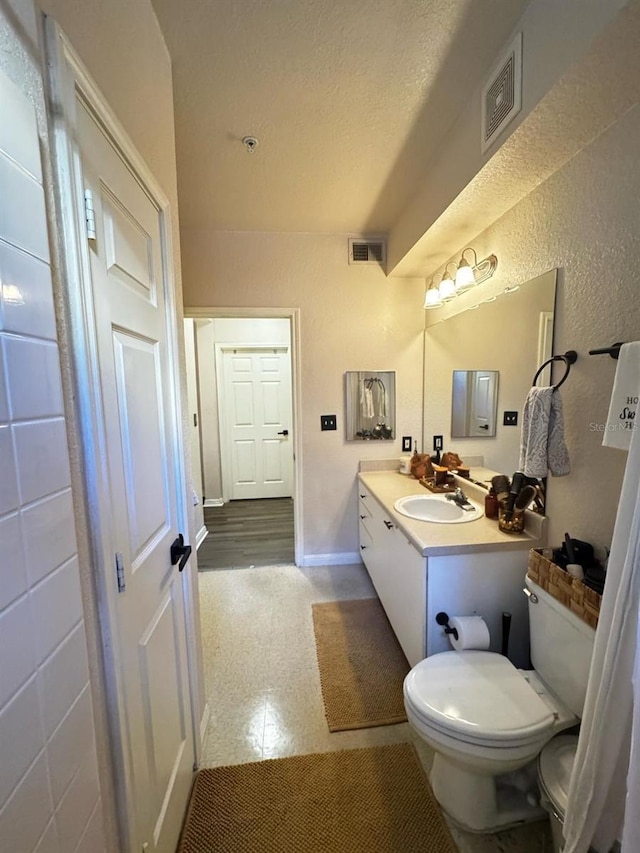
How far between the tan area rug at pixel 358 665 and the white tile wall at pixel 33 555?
1304 millimetres

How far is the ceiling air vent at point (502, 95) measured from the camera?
3.58ft

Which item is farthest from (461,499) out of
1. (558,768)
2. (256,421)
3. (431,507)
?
(256,421)

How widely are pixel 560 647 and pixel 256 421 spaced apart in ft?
12.6

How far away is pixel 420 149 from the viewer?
5.50 ft

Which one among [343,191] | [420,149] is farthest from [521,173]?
[343,191]

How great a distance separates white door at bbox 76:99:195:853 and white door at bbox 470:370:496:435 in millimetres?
1600

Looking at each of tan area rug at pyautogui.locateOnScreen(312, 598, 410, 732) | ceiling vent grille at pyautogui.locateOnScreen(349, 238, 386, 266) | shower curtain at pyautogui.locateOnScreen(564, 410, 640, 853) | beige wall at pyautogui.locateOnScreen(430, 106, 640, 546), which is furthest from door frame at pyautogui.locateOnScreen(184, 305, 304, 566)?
shower curtain at pyautogui.locateOnScreen(564, 410, 640, 853)

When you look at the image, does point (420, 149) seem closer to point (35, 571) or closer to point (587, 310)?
point (587, 310)

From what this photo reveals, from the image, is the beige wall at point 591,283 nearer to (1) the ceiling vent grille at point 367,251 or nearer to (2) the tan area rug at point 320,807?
(2) the tan area rug at point 320,807

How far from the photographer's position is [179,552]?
1.16 m

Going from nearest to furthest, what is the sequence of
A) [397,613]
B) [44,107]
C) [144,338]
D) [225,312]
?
[44,107] < [144,338] < [397,613] < [225,312]

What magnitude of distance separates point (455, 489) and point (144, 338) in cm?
190

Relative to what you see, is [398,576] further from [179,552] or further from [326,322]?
[326,322]

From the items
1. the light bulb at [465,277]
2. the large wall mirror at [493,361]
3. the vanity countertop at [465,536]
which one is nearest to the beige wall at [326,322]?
the large wall mirror at [493,361]
